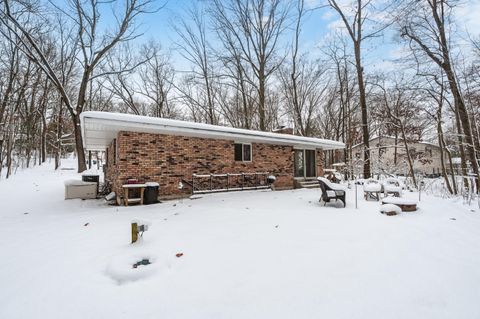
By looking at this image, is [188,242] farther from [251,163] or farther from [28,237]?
[251,163]

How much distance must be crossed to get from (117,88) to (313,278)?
76.3 ft

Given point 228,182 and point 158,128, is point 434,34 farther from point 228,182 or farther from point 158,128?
point 158,128

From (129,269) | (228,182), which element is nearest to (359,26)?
(228,182)

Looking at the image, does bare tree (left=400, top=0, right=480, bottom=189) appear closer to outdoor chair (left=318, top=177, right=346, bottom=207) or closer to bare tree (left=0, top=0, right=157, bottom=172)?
outdoor chair (left=318, top=177, right=346, bottom=207)

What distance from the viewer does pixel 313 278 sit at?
2801 millimetres

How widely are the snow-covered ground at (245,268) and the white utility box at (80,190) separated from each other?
2870 mm

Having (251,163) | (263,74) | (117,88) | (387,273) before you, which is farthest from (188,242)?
(117,88)

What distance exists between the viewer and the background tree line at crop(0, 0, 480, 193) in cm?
1193

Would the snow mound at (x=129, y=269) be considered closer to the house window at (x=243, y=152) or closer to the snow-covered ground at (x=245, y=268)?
the snow-covered ground at (x=245, y=268)

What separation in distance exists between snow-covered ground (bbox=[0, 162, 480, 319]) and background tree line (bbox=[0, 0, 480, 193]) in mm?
9939

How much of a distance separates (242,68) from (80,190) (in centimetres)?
1545

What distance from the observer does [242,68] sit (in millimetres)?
19734

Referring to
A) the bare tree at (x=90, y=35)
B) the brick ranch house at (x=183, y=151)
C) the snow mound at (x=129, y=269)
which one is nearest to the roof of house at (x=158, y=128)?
the brick ranch house at (x=183, y=151)

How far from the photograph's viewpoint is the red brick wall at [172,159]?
297 inches
